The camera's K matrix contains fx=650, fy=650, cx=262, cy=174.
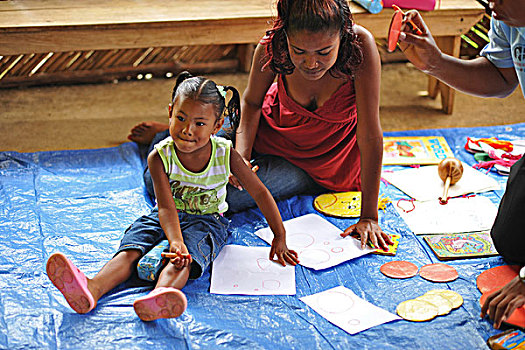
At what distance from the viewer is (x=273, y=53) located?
1976 mm

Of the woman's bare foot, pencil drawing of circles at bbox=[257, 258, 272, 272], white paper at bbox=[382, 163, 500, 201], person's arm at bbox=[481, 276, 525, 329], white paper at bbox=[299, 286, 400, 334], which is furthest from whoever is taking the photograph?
the woman's bare foot

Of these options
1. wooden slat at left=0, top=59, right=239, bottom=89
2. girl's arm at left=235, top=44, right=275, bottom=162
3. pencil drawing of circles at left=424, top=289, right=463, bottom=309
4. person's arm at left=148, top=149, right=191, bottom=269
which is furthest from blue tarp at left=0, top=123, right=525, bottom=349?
wooden slat at left=0, top=59, right=239, bottom=89

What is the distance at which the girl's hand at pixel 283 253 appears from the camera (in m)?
1.85

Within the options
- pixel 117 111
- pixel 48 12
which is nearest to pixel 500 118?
pixel 117 111

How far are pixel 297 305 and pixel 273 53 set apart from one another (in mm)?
761

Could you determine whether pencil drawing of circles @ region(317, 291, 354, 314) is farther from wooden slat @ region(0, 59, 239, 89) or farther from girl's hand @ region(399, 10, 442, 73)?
wooden slat @ region(0, 59, 239, 89)

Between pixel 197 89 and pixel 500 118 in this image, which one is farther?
pixel 500 118

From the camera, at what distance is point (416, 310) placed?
1.69m

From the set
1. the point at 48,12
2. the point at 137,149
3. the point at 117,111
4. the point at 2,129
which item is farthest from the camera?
the point at 117,111

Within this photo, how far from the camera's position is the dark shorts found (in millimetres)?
1804

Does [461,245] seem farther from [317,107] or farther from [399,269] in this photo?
[317,107]

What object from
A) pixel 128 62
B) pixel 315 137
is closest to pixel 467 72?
pixel 315 137

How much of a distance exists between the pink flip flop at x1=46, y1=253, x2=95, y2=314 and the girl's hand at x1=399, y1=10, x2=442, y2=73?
1.18 metres

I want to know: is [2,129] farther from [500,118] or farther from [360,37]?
[500,118]
